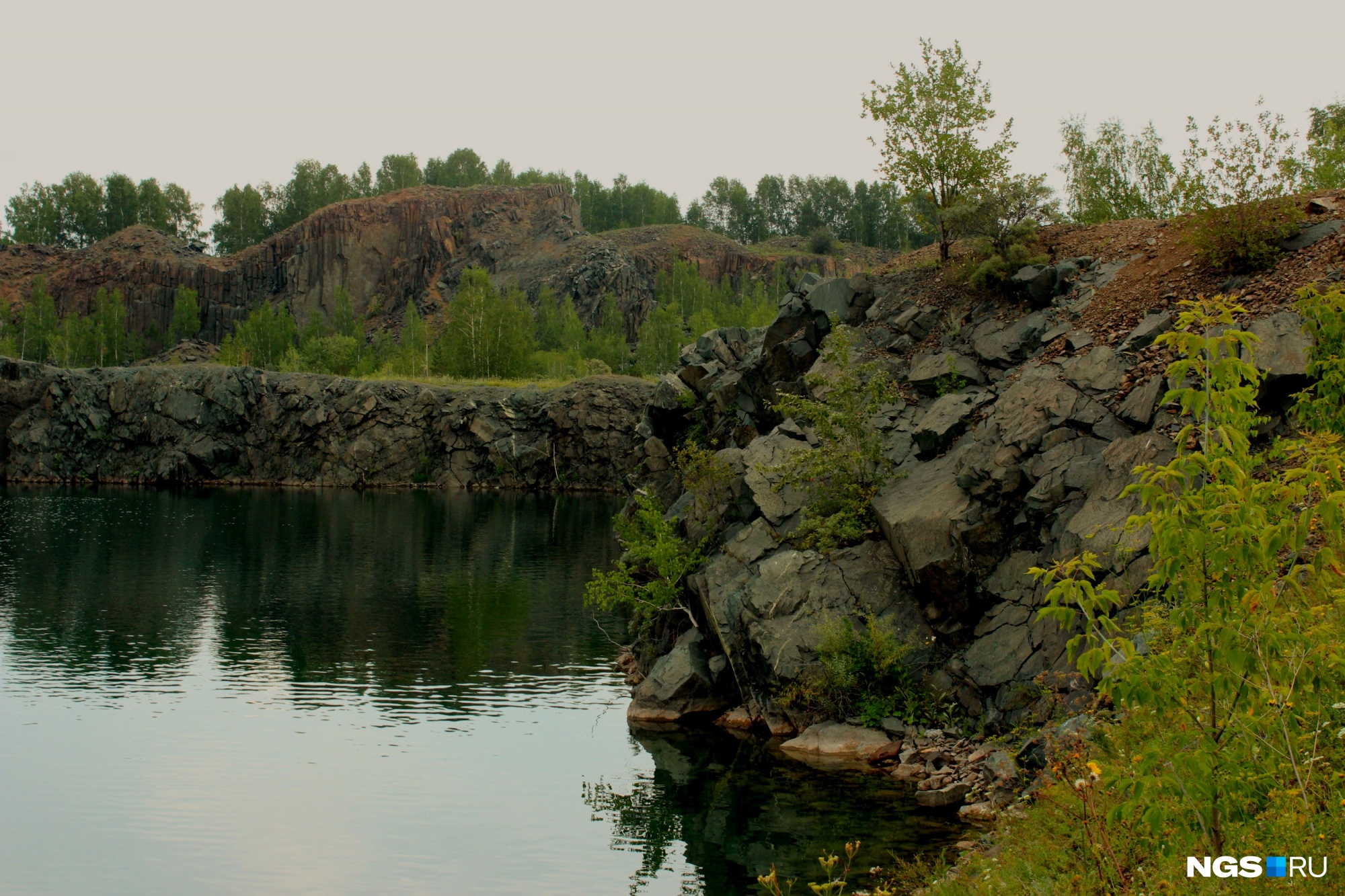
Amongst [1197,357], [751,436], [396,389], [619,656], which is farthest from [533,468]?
[1197,357]

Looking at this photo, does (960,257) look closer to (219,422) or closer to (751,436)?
(751,436)

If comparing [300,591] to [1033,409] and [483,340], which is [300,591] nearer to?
[1033,409]

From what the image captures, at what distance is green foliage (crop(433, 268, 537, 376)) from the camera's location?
128375 mm

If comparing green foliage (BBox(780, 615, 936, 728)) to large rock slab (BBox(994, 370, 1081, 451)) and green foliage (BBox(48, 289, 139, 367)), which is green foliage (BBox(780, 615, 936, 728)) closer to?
large rock slab (BBox(994, 370, 1081, 451))

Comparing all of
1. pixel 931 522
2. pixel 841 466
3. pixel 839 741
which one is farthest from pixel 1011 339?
pixel 839 741

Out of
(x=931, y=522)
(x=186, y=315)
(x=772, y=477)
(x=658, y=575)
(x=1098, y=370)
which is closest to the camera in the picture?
(x=931, y=522)

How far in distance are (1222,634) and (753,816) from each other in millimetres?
15498

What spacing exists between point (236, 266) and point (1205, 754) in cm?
19562

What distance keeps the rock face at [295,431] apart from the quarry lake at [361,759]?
61.6 meters

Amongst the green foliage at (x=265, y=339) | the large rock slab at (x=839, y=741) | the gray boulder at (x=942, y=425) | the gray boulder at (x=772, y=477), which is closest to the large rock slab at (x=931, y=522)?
the gray boulder at (x=942, y=425)

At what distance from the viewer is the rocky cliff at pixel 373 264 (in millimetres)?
174000

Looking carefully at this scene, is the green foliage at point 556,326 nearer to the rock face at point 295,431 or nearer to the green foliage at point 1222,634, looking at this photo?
the rock face at point 295,431

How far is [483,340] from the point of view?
Result: 128500 mm

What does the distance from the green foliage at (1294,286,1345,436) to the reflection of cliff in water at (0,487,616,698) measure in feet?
87.5
